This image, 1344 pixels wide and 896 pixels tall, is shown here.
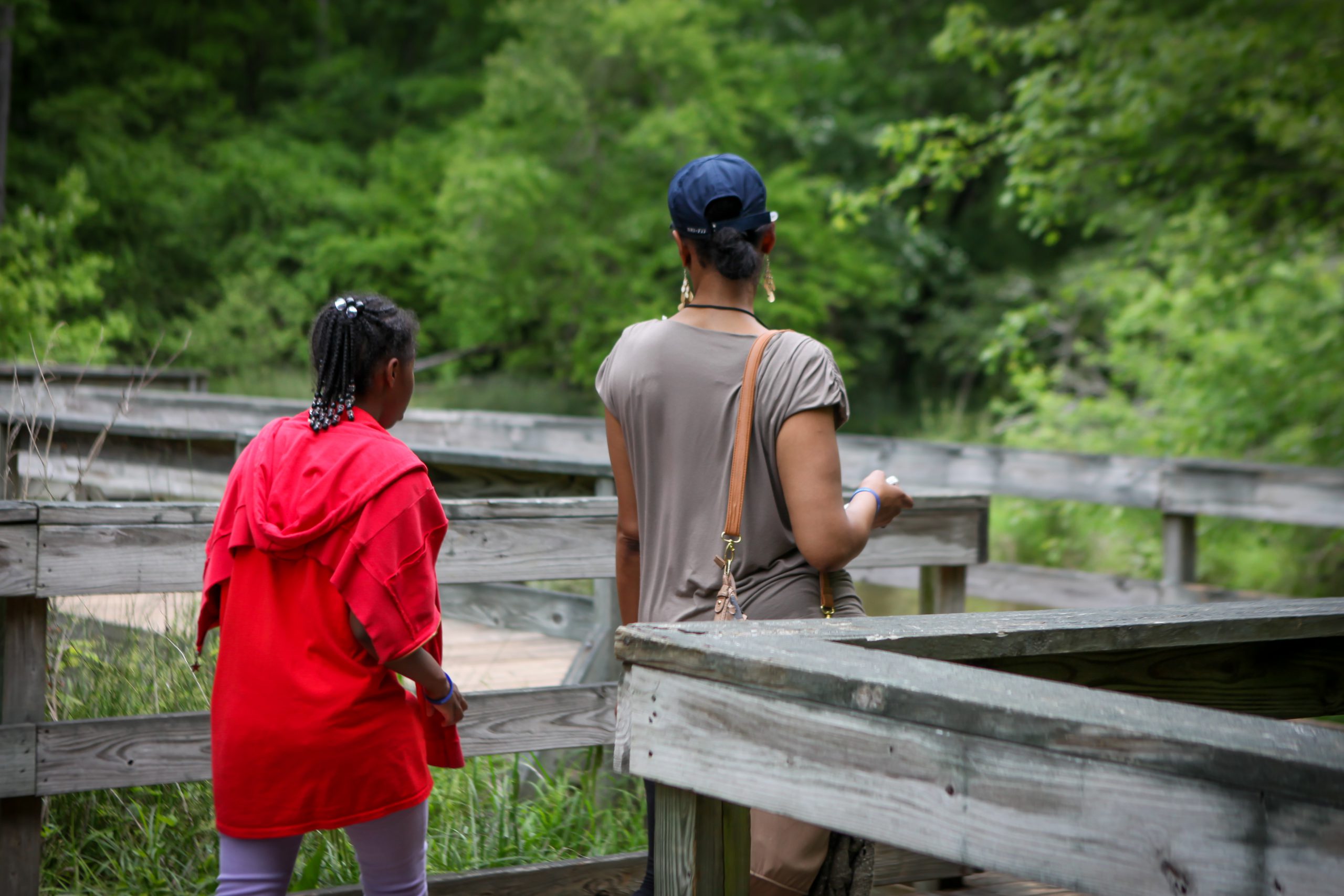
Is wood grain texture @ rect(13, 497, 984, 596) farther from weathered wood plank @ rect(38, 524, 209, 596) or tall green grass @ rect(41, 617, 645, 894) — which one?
tall green grass @ rect(41, 617, 645, 894)

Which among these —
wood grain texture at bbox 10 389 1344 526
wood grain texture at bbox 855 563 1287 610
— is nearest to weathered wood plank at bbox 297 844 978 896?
wood grain texture at bbox 10 389 1344 526

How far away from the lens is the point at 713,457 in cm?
216

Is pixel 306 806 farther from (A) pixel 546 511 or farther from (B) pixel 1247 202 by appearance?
(B) pixel 1247 202

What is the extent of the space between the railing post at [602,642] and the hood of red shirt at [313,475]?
5.29ft

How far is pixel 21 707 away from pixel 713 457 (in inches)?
68.0

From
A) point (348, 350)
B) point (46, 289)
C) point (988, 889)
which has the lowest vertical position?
point (988, 889)

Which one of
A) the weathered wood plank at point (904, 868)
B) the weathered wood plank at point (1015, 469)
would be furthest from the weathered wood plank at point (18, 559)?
the weathered wood plank at point (1015, 469)

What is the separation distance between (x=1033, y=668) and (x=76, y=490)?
280cm

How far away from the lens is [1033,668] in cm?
192

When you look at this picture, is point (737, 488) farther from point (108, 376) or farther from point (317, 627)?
point (108, 376)

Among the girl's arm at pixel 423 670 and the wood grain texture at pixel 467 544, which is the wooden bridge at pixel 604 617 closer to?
the wood grain texture at pixel 467 544

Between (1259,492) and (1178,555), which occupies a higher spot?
(1259,492)

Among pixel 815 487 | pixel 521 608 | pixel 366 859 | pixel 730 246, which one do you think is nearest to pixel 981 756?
pixel 815 487

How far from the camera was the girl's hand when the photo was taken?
225 centimetres
